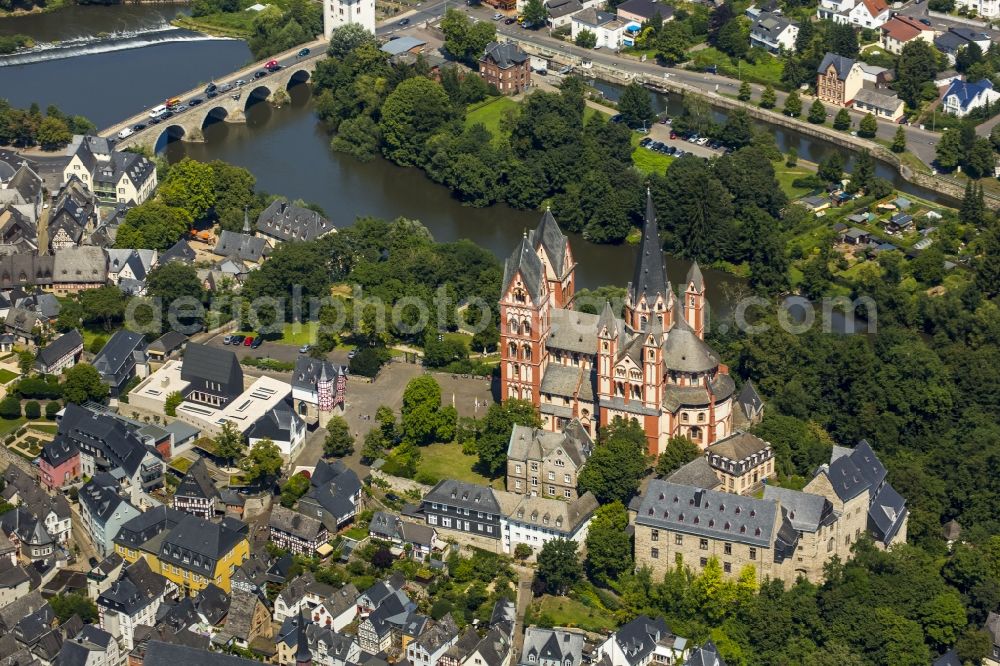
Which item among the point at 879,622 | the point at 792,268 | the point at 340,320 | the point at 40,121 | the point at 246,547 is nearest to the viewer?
the point at 879,622

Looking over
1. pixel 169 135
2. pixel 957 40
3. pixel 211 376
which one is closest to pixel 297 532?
pixel 211 376

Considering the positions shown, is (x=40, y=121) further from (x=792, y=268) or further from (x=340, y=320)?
(x=792, y=268)

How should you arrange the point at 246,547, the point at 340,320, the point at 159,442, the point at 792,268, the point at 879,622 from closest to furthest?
the point at 879,622, the point at 246,547, the point at 159,442, the point at 340,320, the point at 792,268

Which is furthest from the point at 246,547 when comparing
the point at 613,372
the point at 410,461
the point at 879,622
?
the point at 879,622

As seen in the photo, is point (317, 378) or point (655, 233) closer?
point (655, 233)

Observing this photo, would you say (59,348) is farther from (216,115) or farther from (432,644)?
(216,115)

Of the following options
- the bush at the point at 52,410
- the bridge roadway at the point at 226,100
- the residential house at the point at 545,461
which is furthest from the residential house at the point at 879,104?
the bush at the point at 52,410
